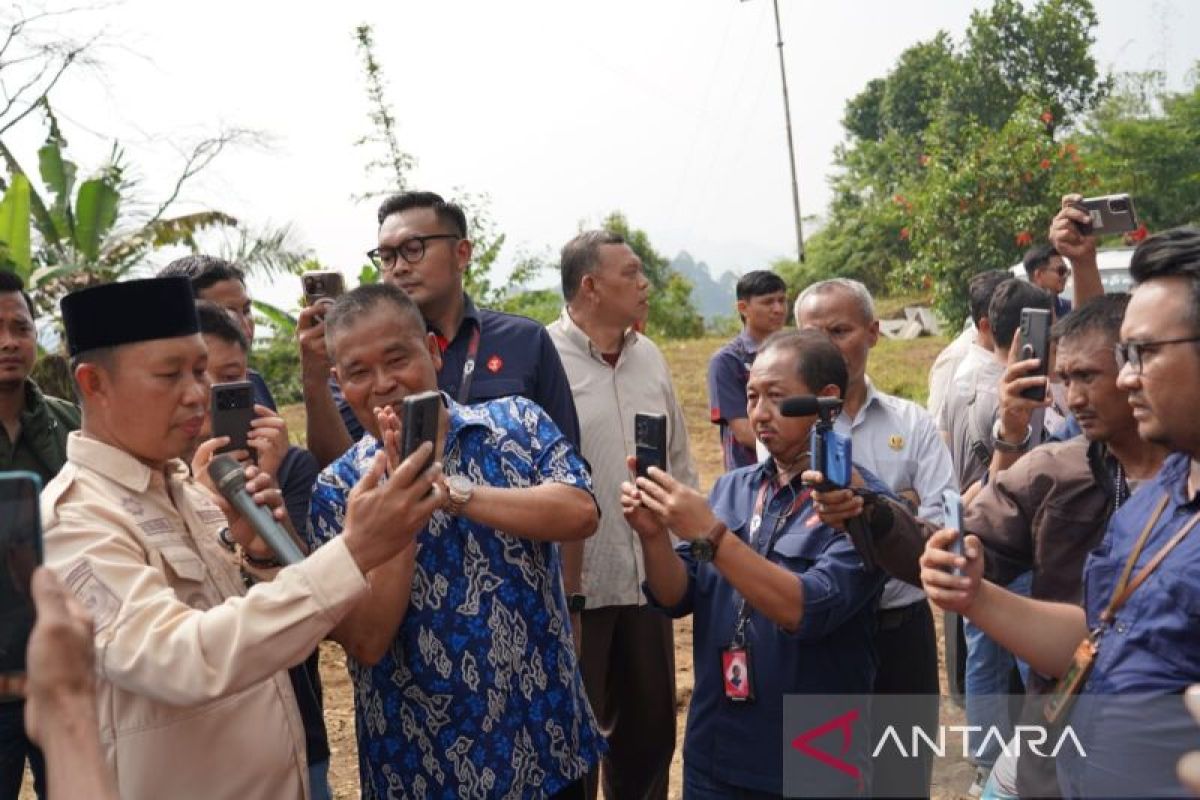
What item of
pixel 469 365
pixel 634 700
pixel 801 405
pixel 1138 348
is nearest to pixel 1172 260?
pixel 1138 348

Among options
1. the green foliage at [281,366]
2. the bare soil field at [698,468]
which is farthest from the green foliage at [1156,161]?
the green foliage at [281,366]

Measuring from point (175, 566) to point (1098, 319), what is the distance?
2.29 meters

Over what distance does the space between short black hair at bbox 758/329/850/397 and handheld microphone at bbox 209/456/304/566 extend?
5.07 feet

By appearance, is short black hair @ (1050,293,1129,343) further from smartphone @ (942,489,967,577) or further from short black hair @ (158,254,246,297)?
short black hair @ (158,254,246,297)

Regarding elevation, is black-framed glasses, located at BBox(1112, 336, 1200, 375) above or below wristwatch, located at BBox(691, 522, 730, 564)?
above

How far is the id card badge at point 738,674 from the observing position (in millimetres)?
3107

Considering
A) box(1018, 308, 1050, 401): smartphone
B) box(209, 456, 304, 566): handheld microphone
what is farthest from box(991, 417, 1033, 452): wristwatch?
box(209, 456, 304, 566): handheld microphone

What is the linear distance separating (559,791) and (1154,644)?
142cm

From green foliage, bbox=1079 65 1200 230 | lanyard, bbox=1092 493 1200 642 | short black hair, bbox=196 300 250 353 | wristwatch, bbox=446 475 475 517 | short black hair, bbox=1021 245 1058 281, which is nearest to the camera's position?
lanyard, bbox=1092 493 1200 642

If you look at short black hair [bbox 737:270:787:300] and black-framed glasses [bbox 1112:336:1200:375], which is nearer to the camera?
black-framed glasses [bbox 1112:336:1200:375]

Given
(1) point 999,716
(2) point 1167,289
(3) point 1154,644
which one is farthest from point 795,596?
(1) point 999,716

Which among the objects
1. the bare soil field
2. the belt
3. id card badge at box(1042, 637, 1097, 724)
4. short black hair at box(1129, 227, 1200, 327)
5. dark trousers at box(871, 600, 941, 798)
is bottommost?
the bare soil field

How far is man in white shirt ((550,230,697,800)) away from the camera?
4539 mm

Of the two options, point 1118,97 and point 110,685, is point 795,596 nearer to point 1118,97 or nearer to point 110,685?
point 110,685
